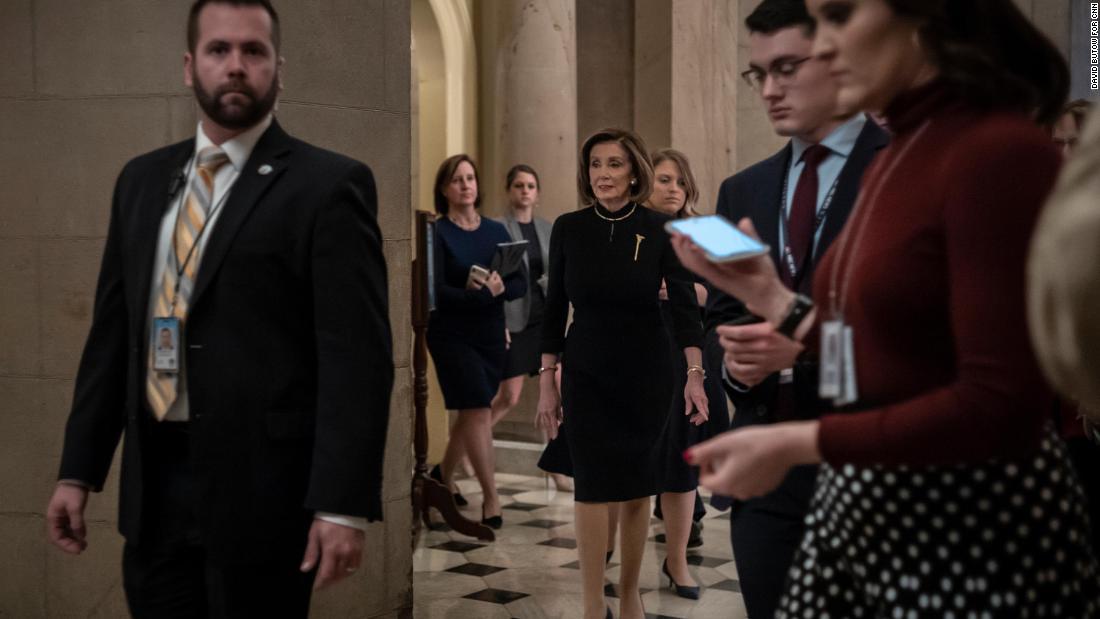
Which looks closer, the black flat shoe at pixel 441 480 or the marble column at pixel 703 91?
the black flat shoe at pixel 441 480

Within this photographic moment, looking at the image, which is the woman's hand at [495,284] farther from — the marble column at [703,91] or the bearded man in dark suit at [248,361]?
the bearded man in dark suit at [248,361]

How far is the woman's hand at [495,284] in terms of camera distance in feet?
24.0

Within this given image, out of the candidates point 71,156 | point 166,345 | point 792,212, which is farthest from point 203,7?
point 71,156

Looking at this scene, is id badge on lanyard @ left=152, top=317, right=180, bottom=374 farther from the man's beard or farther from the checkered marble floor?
the checkered marble floor

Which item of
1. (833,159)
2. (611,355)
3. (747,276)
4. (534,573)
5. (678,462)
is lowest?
(534,573)

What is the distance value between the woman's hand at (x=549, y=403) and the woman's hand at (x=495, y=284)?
7.38 feet

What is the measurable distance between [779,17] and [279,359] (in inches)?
50.5

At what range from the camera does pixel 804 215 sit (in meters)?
2.82

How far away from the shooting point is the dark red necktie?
2.78 m

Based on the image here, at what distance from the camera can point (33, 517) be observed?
4562 millimetres

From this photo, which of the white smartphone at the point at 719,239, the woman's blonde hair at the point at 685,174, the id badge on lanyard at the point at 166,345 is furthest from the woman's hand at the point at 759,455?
the woman's blonde hair at the point at 685,174

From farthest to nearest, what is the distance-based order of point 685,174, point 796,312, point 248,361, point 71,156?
point 685,174 → point 71,156 → point 248,361 → point 796,312

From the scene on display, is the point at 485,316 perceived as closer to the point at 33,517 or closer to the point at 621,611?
the point at 621,611

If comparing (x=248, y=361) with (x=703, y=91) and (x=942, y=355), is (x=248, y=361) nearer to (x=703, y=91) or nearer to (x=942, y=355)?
(x=942, y=355)
